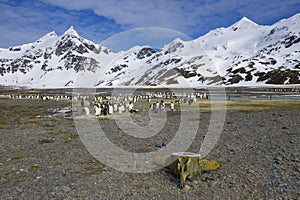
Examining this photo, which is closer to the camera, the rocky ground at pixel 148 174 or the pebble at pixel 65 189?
the rocky ground at pixel 148 174

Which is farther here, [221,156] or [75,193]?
[221,156]

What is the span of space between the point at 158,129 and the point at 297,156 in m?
7.97

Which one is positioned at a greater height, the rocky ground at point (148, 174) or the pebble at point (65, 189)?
the rocky ground at point (148, 174)

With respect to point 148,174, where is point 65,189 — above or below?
below

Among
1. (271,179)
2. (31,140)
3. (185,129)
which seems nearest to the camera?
(271,179)

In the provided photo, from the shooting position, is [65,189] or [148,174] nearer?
[65,189]

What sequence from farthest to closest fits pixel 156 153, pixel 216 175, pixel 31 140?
pixel 31 140 < pixel 156 153 < pixel 216 175

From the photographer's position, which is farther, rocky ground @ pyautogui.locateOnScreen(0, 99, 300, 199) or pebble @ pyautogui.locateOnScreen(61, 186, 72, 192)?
pebble @ pyautogui.locateOnScreen(61, 186, 72, 192)

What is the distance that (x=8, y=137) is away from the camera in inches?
547

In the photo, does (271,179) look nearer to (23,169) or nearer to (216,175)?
(216,175)

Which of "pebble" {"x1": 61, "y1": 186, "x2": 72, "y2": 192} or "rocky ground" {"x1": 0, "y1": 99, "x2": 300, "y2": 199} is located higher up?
"rocky ground" {"x1": 0, "y1": 99, "x2": 300, "y2": 199}

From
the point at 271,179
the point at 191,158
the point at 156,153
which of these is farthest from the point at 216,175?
the point at 156,153

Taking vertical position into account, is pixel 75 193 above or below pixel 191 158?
below

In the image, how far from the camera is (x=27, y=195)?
267 inches
